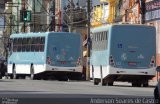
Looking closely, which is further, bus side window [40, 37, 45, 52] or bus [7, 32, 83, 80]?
bus side window [40, 37, 45, 52]

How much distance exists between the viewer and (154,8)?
165ft

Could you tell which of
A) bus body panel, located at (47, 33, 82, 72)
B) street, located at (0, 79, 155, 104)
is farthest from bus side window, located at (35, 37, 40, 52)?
street, located at (0, 79, 155, 104)

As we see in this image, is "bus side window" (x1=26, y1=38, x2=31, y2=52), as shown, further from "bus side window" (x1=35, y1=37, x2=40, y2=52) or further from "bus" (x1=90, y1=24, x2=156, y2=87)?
"bus" (x1=90, y1=24, x2=156, y2=87)

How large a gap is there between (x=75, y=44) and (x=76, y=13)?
2835 centimetres

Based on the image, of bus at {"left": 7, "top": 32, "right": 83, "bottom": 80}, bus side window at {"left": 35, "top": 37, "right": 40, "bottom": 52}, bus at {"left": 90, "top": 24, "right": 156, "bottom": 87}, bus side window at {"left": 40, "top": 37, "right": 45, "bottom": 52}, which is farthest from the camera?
bus side window at {"left": 35, "top": 37, "right": 40, "bottom": 52}

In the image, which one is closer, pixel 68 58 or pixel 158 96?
pixel 158 96

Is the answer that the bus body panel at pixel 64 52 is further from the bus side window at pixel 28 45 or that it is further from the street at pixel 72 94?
the street at pixel 72 94

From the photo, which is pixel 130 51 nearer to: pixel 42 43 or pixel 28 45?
pixel 42 43

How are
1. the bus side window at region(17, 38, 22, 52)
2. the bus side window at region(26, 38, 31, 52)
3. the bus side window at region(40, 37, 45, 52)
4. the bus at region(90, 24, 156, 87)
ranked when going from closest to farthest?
the bus at region(90, 24, 156, 87), the bus side window at region(40, 37, 45, 52), the bus side window at region(26, 38, 31, 52), the bus side window at region(17, 38, 22, 52)

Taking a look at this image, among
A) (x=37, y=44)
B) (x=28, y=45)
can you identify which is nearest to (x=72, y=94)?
(x=37, y=44)

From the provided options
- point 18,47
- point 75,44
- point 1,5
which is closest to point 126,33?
point 75,44

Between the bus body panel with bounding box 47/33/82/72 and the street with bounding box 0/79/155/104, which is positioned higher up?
the bus body panel with bounding box 47/33/82/72

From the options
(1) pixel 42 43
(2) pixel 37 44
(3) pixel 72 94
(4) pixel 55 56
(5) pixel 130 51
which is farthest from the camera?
(2) pixel 37 44

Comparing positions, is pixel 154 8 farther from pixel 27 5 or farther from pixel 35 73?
pixel 27 5
